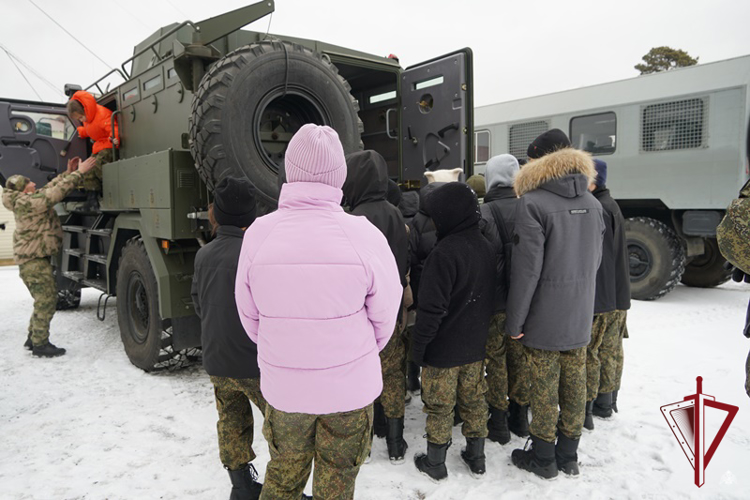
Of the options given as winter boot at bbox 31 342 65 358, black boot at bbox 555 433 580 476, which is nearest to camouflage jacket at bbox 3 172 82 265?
winter boot at bbox 31 342 65 358

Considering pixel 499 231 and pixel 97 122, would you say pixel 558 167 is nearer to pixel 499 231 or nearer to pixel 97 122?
pixel 499 231

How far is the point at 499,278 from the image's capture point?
301cm

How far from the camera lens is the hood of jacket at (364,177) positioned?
284 cm

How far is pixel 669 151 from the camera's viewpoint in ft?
23.2

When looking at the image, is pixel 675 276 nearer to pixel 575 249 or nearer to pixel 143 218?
pixel 575 249

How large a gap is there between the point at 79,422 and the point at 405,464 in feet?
7.56

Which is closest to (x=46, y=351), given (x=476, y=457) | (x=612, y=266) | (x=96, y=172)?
(x=96, y=172)

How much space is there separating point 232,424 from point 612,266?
2.46 metres

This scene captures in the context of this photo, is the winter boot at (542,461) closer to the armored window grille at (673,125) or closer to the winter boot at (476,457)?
the winter boot at (476,457)

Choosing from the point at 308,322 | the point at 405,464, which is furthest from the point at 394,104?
the point at 308,322

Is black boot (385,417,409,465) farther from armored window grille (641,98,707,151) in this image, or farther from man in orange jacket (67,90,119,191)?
armored window grille (641,98,707,151)

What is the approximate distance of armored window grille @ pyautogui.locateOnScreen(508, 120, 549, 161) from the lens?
8.46 meters

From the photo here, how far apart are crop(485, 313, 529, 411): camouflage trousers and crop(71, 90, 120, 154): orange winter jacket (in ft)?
14.2

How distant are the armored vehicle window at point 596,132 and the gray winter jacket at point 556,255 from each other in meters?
5.67
